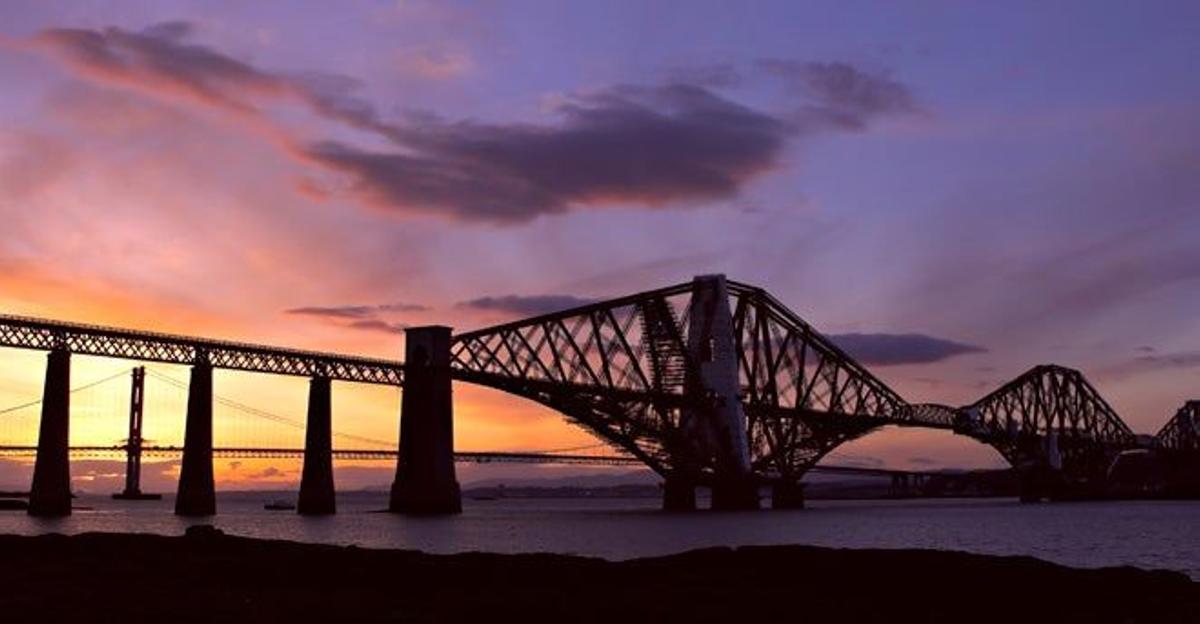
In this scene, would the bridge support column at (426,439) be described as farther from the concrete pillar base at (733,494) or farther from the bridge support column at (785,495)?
the bridge support column at (785,495)

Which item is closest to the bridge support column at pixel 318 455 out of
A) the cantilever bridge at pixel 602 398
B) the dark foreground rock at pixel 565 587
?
the cantilever bridge at pixel 602 398

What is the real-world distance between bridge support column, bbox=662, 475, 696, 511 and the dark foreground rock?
121259 millimetres

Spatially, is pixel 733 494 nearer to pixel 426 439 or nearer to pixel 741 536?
pixel 426 439

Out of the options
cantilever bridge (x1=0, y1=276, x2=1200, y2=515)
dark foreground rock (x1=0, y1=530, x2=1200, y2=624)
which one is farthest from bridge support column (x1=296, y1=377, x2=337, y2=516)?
dark foreground rock (x1=0, y1=530, x2=1200, y2=624)

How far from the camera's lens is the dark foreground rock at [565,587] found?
90.9 ft

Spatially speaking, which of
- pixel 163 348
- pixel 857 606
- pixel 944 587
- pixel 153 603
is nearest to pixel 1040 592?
pixel 944 587

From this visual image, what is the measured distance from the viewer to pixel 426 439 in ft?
396

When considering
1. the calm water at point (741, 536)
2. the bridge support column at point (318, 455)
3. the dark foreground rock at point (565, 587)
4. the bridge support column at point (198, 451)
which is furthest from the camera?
the bridge support column at point (318, 455)

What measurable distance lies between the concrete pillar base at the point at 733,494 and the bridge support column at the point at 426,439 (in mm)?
42739

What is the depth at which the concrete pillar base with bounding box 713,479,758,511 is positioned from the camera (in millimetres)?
158562

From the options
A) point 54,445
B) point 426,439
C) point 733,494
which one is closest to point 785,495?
point 733,494

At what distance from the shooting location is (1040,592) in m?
32.8

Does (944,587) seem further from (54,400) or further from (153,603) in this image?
(54,400)

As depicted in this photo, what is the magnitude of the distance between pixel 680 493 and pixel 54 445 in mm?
79545
